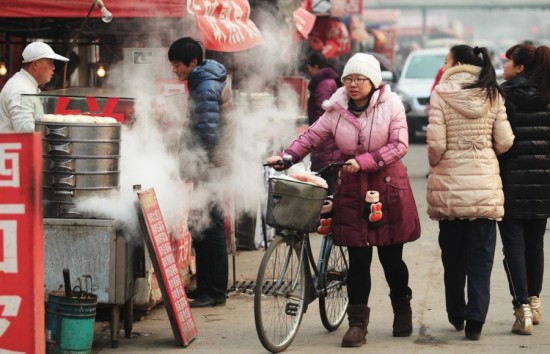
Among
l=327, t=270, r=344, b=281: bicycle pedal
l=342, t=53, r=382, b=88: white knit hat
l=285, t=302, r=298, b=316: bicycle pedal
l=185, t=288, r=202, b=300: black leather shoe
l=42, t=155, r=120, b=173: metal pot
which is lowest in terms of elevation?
l=185, t=288, r=202, b=300: black leather shoe

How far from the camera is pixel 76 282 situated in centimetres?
674

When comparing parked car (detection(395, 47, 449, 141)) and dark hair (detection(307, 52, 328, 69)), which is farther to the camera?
parked car (detection(395, 47, 449, 141))

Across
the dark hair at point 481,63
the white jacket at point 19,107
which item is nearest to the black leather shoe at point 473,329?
the dark hair at point 481,63

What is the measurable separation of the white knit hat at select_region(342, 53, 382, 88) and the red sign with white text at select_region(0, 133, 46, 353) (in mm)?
2177

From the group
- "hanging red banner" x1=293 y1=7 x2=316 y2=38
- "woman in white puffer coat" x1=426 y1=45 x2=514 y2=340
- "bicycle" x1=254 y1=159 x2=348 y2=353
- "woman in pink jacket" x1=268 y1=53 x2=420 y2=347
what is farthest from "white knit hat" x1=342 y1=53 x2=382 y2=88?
"hanging red banner" x1=293 y1=7 x2=316 y2=38

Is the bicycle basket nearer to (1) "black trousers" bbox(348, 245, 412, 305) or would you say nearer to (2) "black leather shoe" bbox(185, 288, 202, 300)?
(1) "black trousers" bbox(348, 245, 412, 305)

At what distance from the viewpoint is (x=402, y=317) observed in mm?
6984

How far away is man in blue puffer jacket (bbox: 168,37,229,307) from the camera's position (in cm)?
770

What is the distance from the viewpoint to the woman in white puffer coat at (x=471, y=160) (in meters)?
6.74

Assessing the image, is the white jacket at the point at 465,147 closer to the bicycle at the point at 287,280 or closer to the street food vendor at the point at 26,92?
the bicycle at the point at 287,280

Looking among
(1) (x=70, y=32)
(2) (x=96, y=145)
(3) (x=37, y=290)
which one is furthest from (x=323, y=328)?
(1) (x=70, y=32)

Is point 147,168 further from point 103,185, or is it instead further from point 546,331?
point 546,331

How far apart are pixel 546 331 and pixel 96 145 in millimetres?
3229

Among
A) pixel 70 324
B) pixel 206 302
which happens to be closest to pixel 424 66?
pixel 206 302
